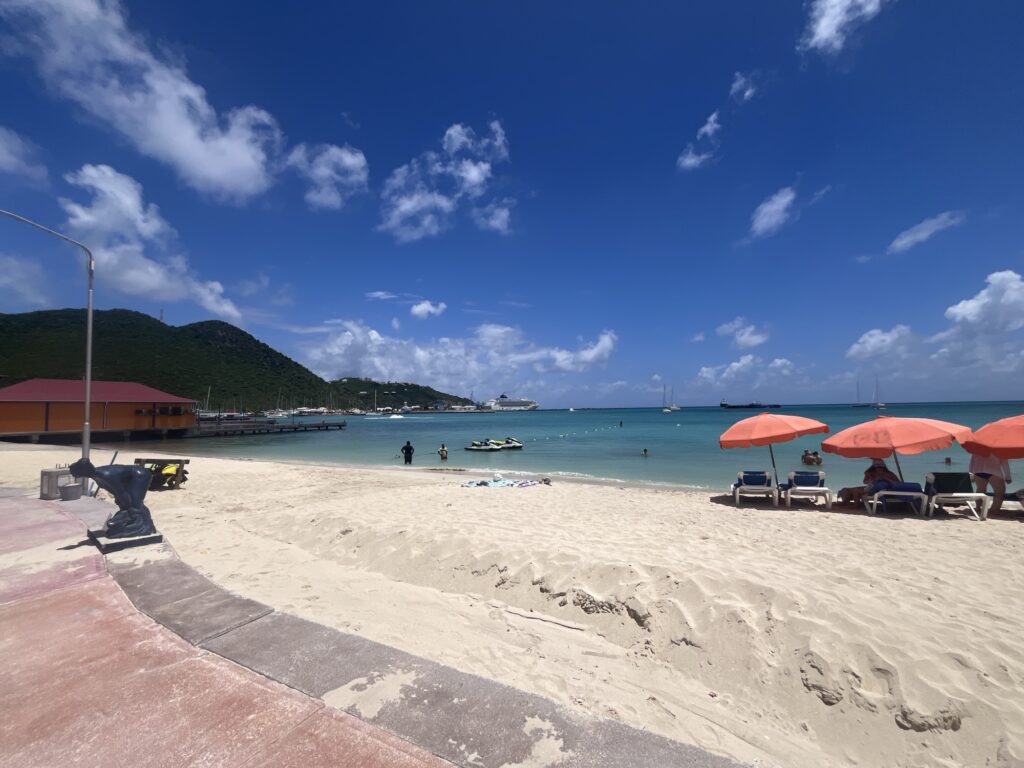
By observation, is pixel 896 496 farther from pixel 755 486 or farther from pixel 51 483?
pixel 51 483

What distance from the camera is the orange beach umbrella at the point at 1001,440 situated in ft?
27.6

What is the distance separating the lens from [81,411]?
3684 cm

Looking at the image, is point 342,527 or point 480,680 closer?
point 480,680

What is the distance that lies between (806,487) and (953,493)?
2375mm

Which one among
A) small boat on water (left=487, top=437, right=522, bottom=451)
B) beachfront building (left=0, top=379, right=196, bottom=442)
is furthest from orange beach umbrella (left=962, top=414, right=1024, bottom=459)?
beachfront building (left=0, top=379, right=196, bottom=442)

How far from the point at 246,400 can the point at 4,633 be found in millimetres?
119413

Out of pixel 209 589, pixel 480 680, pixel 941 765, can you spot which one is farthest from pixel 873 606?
pixel 209 589

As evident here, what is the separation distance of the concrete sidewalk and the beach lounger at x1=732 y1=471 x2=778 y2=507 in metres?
9.54

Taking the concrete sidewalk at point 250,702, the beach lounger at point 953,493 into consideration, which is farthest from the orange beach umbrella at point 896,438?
the concrete sidewalk at point 250,702

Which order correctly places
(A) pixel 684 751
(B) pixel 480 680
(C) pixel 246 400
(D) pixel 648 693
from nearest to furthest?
(A) pixel 684 751 → (B) pixel 480 680 → (D) pixel 648 693 → (C) pixel 246 400

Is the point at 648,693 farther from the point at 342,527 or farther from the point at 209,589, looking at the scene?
the point at 342,527

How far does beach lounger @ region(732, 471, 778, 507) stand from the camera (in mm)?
10562

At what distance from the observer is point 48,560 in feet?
16.6

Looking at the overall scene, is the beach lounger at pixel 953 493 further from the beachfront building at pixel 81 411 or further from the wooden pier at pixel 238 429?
the wooden pier at pixel 238 429
